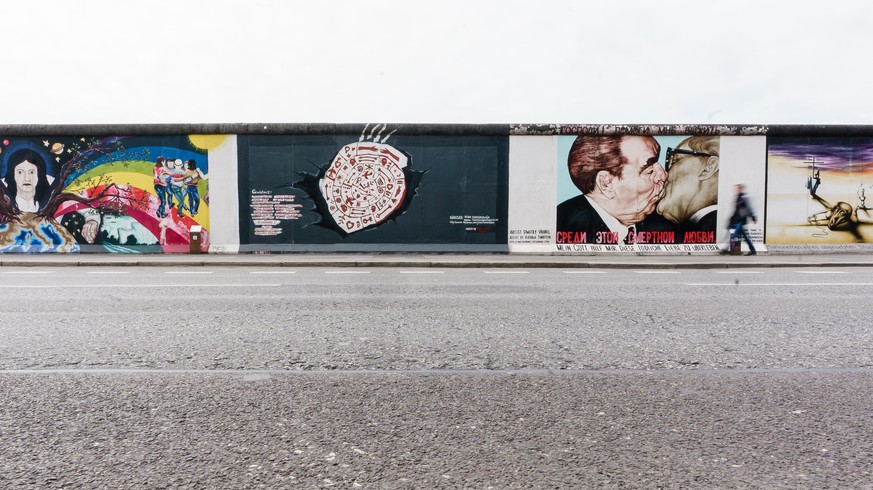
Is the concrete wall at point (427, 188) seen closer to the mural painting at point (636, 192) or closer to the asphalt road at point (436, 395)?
the mural painting at point (636, 192)

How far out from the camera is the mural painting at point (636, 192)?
54.1 feet

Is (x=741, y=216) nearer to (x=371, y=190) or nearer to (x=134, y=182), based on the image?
(x=371, y=190)

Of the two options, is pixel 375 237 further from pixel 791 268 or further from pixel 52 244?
pixel 791 268

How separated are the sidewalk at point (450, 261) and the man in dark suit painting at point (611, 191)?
971mm

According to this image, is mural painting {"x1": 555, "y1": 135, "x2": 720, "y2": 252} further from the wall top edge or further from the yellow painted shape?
the yellow painted shape

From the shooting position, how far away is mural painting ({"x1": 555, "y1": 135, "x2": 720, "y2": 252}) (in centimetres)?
1648

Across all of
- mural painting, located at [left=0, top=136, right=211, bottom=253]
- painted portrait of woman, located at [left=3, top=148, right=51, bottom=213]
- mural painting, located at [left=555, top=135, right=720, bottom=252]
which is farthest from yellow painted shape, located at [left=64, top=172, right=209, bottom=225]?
mural painting, located at [left=555, top=135, right=720, bottom=252]

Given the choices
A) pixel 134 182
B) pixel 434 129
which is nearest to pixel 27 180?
pixel 134 182

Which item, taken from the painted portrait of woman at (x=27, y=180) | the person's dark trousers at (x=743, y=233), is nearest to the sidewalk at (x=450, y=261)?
the person's dark trousers at (x=743, y=233)

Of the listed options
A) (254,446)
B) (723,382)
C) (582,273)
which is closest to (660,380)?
(723,382)

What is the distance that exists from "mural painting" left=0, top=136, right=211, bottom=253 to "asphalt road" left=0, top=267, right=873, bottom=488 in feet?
31.8

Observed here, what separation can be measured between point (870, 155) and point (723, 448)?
17819mm

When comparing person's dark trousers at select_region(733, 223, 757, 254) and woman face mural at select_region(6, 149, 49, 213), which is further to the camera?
woman face mural at select_region(6, 149, 49, 213)

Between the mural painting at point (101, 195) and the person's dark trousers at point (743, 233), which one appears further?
the mural painting at point (101, 195)
